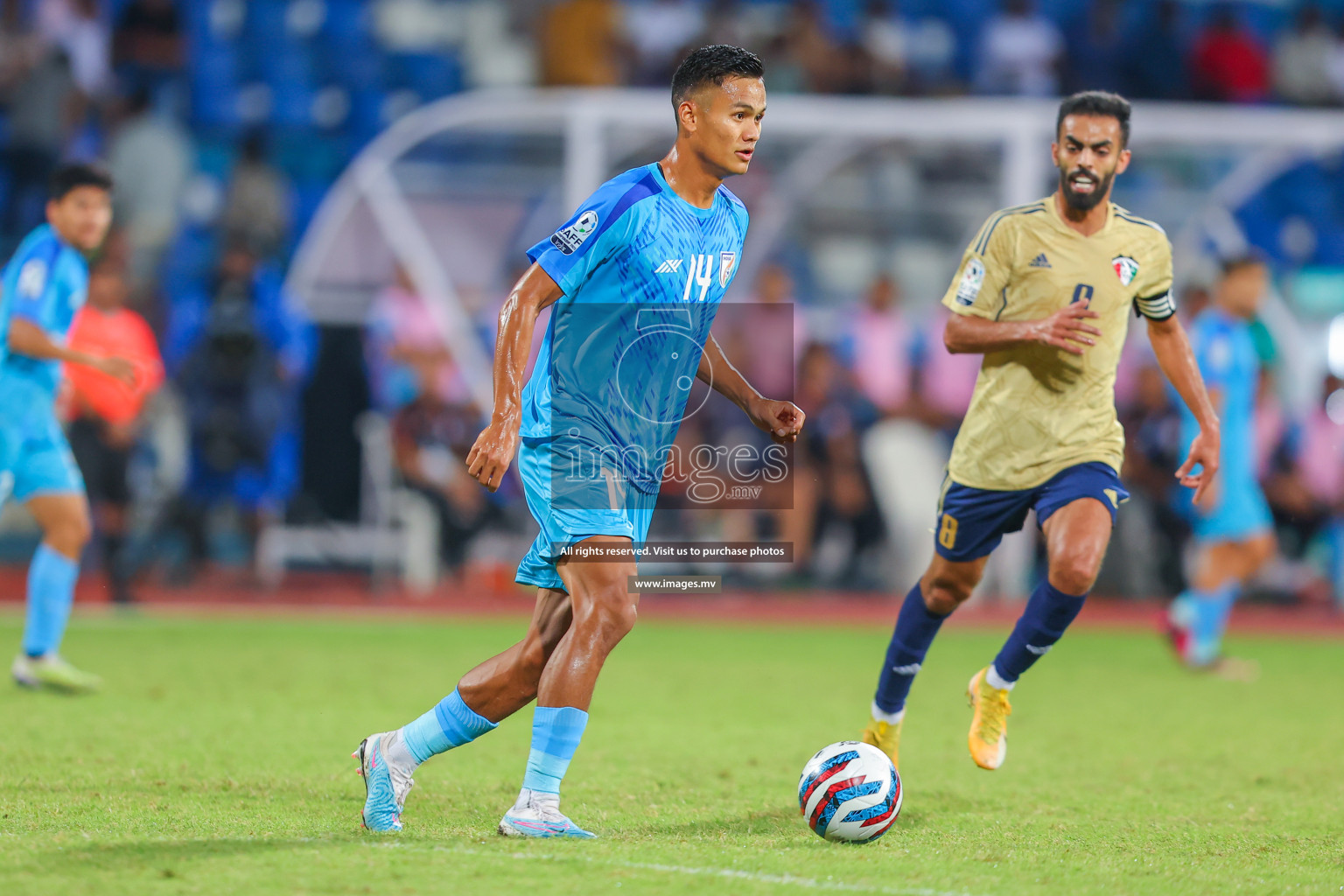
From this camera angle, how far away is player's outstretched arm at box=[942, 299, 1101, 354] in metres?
5.57

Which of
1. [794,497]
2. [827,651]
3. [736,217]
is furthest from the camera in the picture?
[794,497]

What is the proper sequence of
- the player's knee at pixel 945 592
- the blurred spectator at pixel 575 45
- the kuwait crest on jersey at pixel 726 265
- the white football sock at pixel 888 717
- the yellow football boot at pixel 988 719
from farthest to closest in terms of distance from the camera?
the blurred spectator at pixel 575 45
the white football sock at pixel 888 717
the player's knee at pixel 945 592
the yellow football boot at pixel 988 719
the kuwait crest on jersey at pixel 726 265

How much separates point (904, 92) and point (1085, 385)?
36.0 feet

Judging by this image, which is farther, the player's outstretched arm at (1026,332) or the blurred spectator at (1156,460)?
the blurred spectator at (1156,460)

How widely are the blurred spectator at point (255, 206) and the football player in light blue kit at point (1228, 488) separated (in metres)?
9.05

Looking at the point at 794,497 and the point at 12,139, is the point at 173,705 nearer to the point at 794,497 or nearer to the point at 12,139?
the point at 794,497

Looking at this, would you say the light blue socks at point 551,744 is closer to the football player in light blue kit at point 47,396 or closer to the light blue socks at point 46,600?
the football player in light blue kit at point 47,396

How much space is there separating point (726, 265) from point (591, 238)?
58cm

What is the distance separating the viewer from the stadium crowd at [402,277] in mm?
13219

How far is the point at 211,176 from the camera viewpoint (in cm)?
1672

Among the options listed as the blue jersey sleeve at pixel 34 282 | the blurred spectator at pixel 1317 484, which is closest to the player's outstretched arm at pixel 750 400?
the blue jersey sleeve at pixel 34 282

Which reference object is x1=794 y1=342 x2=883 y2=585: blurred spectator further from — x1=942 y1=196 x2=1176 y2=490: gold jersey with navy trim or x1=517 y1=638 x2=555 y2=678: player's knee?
x1=517 y1=638 x2=555 y2=678: player's knee

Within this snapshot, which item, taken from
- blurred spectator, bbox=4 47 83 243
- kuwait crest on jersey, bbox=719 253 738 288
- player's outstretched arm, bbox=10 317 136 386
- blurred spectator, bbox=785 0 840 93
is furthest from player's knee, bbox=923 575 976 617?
blurred spectator, bbox=4 47 83 243

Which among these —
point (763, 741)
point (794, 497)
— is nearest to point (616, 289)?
point (763, 741)
